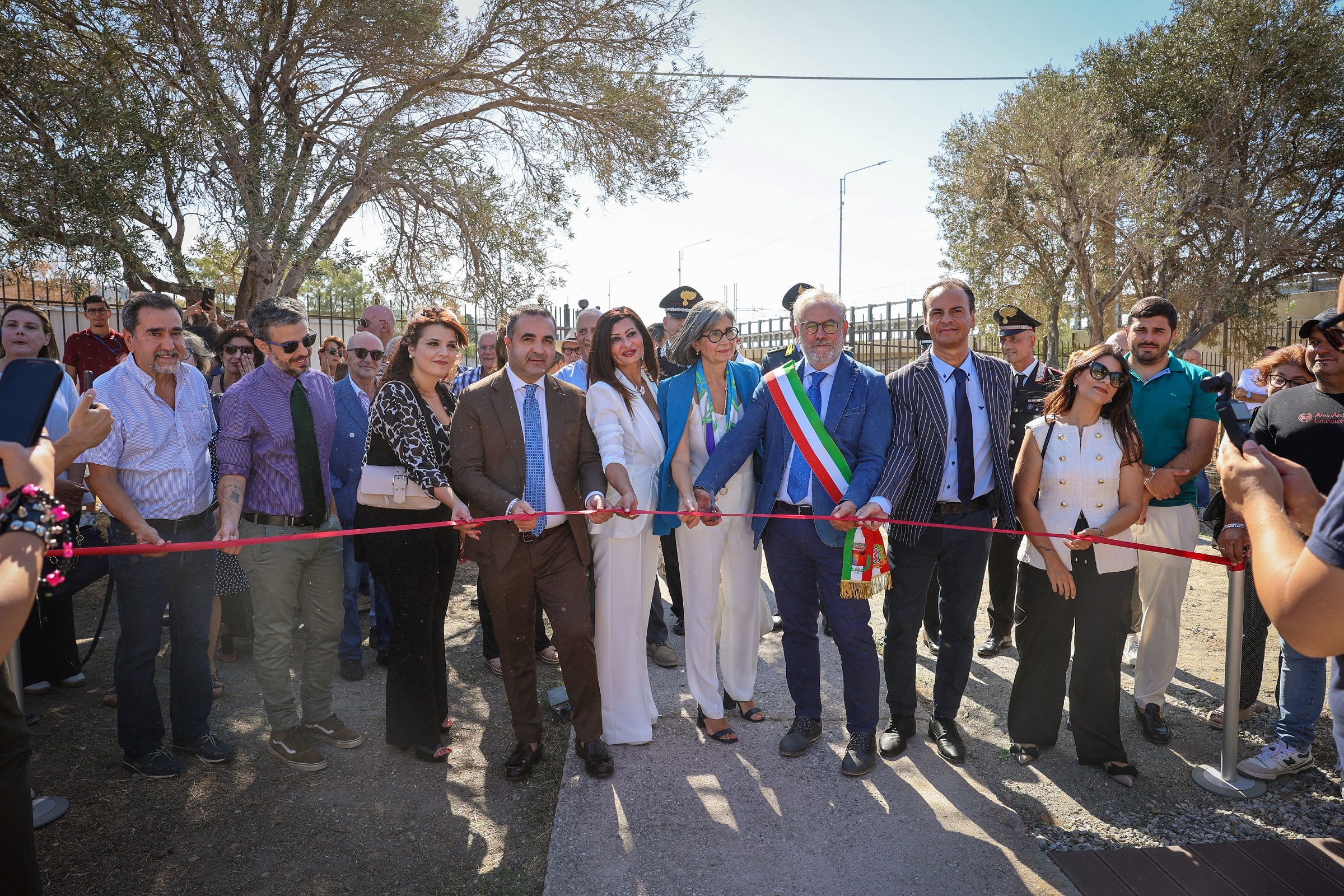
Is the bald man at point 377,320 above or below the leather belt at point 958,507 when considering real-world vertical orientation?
above

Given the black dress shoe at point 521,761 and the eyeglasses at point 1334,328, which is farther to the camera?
the black dress shoe at point 521,761

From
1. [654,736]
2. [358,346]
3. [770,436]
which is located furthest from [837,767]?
[358,346]

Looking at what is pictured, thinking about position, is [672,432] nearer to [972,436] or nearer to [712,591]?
[712,591]

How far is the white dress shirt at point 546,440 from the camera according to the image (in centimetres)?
376

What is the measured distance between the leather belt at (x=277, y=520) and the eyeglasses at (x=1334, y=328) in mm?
4093

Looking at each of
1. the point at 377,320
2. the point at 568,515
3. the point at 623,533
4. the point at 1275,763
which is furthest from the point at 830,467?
the point at 377,320

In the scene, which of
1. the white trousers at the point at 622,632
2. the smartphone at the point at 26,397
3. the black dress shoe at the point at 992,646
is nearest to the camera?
the smartphone at the point at 26,397

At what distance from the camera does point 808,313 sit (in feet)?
12.9

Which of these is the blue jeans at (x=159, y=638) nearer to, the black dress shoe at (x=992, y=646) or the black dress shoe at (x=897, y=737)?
the black dress shoe at (x=897, y=737)

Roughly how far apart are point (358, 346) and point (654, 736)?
137 inches

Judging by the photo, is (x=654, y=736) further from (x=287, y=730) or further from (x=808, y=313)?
(x=808, y=313)

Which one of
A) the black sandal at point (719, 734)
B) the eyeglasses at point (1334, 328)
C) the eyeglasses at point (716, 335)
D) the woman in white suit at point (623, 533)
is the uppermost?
the eyeglasses at point (716, 335)

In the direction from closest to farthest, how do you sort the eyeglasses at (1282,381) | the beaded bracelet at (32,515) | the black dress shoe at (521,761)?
the beaded bracelet at (32,515)
the black dress shoe at (521,761)
the eyeglasses at (1282,381)

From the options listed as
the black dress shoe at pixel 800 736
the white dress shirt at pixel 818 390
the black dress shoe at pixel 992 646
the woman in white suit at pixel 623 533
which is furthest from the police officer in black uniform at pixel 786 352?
the black dress shoe at pixel 992 646
